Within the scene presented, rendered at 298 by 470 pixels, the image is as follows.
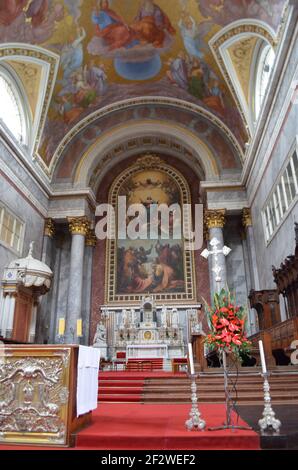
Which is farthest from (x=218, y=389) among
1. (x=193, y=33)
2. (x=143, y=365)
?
(x=193, y=33)

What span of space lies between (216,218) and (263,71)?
589cm

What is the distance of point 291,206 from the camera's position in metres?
9.70

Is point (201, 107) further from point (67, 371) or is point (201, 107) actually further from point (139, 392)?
point (67, 371)

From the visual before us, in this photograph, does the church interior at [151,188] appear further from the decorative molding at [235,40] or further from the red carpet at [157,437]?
the red carpet at [157,437]

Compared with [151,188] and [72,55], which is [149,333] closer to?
[151,188]

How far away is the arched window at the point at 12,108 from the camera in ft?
42.0

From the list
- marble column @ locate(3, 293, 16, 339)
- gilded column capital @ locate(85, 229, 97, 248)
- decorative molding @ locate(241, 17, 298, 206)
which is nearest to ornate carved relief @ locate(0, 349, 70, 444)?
marble column @ locate(3, 293, 16, 339)

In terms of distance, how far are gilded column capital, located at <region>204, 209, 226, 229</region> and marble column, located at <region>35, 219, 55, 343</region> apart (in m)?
6.88

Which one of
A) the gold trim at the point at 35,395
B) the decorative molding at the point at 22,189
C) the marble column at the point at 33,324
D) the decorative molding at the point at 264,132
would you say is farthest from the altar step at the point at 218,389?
the decorative molding at the point at 22,189

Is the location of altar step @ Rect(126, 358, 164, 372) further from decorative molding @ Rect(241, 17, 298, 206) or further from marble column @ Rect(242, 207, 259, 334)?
decorative molding @ Rect(241, 17, 298, 206)

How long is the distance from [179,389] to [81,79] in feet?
41.7

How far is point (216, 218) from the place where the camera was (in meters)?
15.6

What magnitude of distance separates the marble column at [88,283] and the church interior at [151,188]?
0.18 feet
